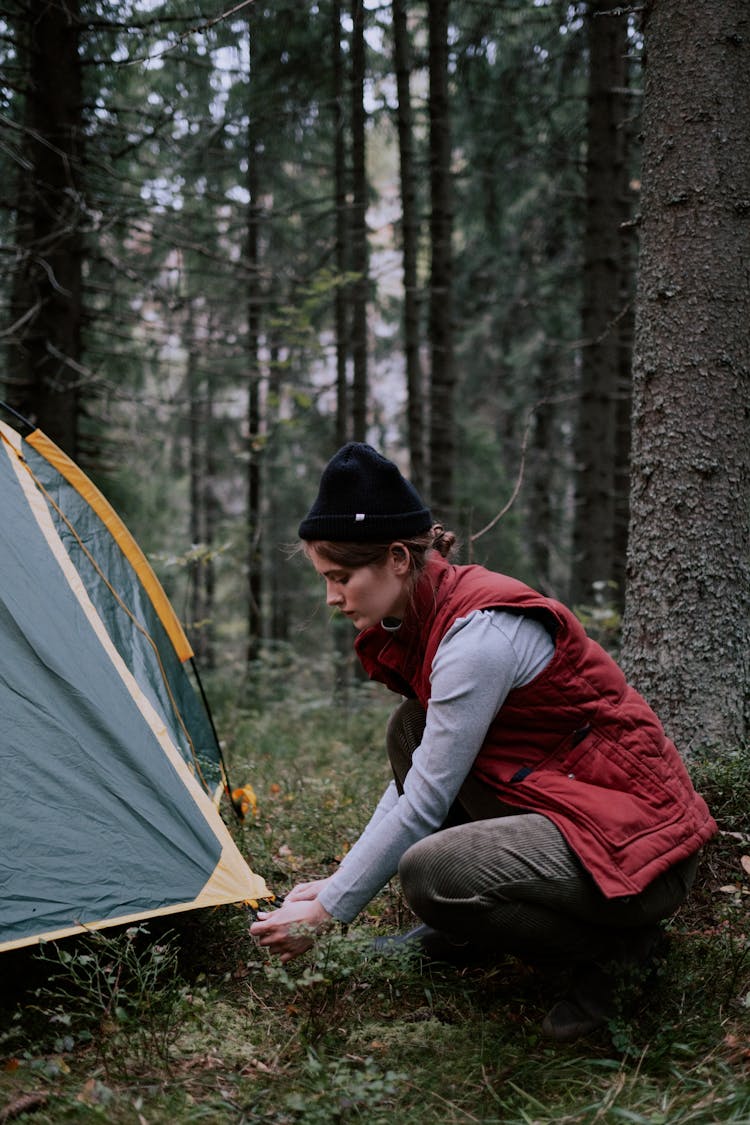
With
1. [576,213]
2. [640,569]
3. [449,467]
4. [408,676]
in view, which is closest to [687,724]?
[640,569]

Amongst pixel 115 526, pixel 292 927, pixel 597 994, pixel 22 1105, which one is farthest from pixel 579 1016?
pixel 115 526

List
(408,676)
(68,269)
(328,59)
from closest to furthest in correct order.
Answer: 1. (408,676)
2. (68,269)
3. (328,59)

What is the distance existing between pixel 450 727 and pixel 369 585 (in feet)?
1.41

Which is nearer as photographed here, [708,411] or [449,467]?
[708,411]

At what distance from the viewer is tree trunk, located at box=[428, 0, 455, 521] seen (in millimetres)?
8062

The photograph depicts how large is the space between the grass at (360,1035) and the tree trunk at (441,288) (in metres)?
5.46

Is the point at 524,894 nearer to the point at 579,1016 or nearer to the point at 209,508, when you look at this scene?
the point at 579,1016

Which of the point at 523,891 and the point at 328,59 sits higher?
the point at 328,59

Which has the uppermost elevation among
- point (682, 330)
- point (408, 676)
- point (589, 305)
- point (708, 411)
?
point (589, 305)

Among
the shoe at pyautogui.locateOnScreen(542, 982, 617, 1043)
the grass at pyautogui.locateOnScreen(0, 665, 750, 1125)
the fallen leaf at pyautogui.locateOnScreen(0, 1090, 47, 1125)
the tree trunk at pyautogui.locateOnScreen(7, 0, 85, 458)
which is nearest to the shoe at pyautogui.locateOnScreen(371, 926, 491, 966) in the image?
the grass at pyautogui.locateOnScreen(0, 665, 750, 1125)

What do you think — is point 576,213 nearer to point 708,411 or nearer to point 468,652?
point 708,411

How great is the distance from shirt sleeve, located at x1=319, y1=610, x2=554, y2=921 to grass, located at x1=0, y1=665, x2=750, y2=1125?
7.3 inches

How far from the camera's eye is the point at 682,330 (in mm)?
3199

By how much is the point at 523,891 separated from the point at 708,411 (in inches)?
74.6
